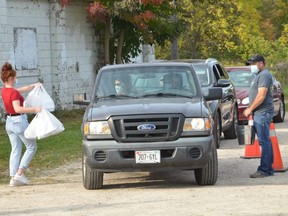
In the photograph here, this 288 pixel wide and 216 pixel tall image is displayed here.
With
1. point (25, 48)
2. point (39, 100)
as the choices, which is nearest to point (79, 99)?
point (39, 100)

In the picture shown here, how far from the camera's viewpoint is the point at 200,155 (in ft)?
39.4

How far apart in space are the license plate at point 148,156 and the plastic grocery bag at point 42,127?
1648 mm

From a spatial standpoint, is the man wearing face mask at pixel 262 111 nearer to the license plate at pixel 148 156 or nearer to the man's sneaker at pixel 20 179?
the license plate at pixel 148 156

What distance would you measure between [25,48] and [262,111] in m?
13.8

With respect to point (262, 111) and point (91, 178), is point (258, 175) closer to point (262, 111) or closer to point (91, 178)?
point (262, 111)

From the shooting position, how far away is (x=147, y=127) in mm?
12109

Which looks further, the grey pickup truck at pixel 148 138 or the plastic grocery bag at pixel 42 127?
the plastic grocery bag at pixel 42 127

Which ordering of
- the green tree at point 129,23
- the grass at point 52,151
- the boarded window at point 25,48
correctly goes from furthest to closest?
the green tree at point 129,23 → the boarded window at point 25,48 → the grass at point 52,151

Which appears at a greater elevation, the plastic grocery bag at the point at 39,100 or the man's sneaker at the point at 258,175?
the plastic grocery bag at the point at 39,100

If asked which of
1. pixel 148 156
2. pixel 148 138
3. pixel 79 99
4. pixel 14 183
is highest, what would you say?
pixel 79 99

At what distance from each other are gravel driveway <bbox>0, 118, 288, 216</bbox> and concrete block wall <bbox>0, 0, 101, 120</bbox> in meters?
11.3

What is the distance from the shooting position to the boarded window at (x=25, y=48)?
84.7ft

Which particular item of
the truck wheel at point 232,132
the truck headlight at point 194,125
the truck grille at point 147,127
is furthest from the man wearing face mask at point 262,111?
the truck wheel at point 232,132

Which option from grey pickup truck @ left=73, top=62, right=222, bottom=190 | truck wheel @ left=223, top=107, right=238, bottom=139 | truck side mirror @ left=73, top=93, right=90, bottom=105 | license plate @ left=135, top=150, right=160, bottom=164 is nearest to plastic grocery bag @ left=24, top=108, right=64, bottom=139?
truck side mirror @ left=73, top=93, right=90, bottom=105
